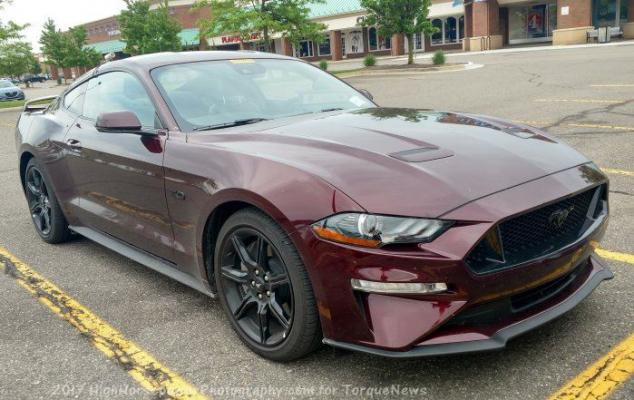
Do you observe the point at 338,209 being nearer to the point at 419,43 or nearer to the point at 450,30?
the point at 450,30

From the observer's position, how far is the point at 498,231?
238cm

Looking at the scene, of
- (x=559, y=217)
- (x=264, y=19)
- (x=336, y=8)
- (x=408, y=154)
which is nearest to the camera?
(x=559, y=217)

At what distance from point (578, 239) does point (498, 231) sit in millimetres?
545

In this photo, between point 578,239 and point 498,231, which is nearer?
point 498,231

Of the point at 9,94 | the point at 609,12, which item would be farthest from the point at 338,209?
the point at 609,12

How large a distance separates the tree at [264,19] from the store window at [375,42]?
2494cm

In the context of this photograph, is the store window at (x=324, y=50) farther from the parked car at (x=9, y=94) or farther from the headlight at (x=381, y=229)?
the headlight at (x=381, y=229)

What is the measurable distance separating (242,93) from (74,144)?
58.2 inches

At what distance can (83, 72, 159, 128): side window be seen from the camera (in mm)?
3766

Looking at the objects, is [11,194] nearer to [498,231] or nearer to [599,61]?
[498,231]

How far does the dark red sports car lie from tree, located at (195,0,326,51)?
24070mm

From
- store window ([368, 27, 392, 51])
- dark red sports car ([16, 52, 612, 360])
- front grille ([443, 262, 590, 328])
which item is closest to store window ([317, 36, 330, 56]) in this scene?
store window ([368, 27, 392, 51])

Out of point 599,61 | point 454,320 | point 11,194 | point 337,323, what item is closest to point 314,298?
point 337,323

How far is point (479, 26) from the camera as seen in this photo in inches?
1639
